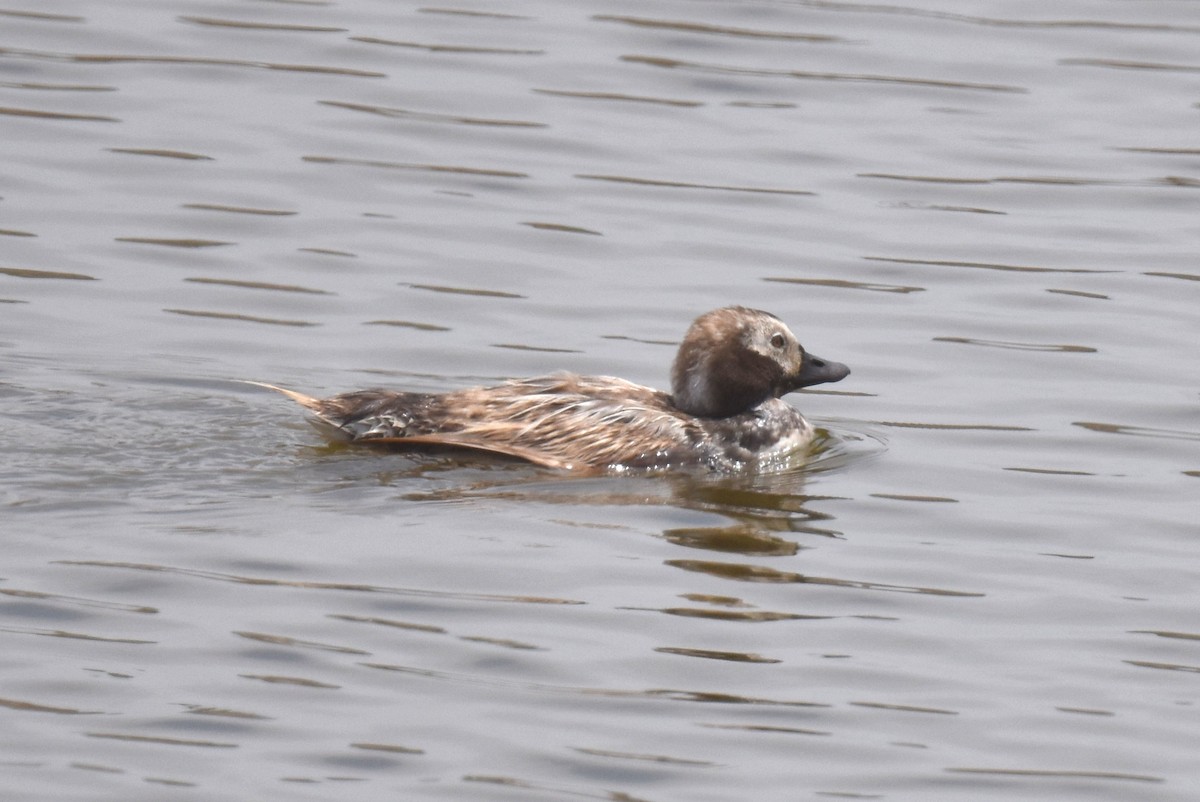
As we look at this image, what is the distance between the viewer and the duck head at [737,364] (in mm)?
10977

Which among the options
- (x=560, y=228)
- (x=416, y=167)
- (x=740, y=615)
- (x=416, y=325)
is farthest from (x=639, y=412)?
(x=416, y=167)

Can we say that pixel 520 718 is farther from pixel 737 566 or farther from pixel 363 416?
pixel 363 416

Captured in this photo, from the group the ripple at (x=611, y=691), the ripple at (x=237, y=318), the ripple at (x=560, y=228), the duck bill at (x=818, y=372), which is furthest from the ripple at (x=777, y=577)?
the ripple at (x=560, y=228)

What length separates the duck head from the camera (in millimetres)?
10977

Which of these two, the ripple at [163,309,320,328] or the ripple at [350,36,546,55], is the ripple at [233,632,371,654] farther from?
the ripple at [350,36,546,55]

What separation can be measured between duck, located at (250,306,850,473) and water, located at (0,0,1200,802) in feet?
0.56

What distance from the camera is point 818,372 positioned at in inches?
438

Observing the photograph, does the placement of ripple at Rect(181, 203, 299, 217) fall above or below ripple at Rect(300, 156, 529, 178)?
below

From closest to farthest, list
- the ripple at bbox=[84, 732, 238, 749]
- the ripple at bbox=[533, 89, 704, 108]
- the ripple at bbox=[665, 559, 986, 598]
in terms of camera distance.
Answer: the ripple at bbox=[84, 732, 238, 749] → the ripple at bbox=[665, 559, 986, 598] → the ripple at bbox=[533, 89, 704, 108]

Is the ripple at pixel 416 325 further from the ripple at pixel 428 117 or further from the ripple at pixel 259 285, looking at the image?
the ripple at pixel 428 117

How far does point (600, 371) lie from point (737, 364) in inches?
48.6

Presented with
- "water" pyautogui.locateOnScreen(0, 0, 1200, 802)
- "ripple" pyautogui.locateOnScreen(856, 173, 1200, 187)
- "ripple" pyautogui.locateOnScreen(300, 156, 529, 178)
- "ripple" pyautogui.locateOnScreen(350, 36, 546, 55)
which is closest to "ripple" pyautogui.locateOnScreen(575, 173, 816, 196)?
"water" pyautogui.locateOnScreen(0, 0, 1200, 802)

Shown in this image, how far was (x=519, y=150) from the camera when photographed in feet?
50.5

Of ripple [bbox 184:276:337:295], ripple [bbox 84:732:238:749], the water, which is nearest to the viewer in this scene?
ripple [bbox 84:732:238:749]
